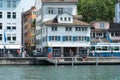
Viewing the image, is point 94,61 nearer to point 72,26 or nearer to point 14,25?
point 72,26

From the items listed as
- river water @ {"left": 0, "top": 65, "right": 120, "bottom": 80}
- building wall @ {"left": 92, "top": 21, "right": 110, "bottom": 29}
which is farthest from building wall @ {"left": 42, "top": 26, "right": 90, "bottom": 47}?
river water @ {"left": 0, "top": 65, "right": 120, "bottom": 80}

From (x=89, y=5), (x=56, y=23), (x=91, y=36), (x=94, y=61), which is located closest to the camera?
(x=94, y=61)

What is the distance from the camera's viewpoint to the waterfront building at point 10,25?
96000 mm

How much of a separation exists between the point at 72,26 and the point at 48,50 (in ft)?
21.3

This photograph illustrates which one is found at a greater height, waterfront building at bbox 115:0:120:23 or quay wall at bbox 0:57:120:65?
waterfront building at bbox 115:0:120:23

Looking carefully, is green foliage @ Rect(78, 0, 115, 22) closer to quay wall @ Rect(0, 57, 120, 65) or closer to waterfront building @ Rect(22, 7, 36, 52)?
waterfront building @ Rect(22, 7, 36, 52)

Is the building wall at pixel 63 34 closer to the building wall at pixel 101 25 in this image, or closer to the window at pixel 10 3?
the window at pixel 10 3

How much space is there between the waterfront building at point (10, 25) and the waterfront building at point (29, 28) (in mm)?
20673

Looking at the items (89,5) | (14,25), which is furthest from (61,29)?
(89,5)

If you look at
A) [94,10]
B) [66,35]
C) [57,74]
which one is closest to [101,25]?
[66,35]

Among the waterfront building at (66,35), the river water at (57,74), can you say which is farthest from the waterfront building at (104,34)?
the river water at (57,74)

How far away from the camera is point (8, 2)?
9806 centimetres

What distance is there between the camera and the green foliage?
126 metres

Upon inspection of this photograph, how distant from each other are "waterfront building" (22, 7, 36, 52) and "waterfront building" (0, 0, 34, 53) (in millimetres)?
20673
